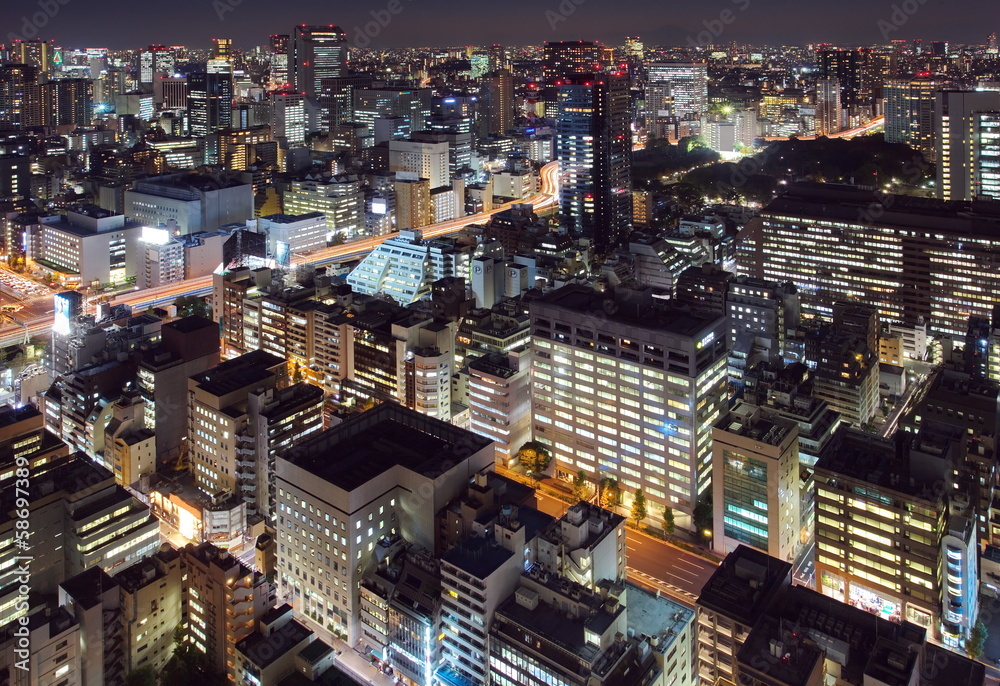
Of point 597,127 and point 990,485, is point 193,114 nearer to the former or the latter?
point 597,127

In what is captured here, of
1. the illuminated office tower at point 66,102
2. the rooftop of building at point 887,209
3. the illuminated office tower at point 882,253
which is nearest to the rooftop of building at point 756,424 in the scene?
the illuminated office tower at point 882,253

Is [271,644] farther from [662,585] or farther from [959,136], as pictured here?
[959,136]

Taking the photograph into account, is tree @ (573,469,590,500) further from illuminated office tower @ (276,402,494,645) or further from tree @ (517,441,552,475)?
illuminated office tower @ (276,402,494,645)

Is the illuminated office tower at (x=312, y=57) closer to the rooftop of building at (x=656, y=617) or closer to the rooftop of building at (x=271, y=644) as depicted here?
the rooftop of building at (x=271, y=644)

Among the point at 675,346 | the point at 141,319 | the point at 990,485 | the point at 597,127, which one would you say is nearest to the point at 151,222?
the point at 141,319

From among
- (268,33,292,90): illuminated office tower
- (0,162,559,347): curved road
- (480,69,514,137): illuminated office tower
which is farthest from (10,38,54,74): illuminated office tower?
(0,162,559,347): curved road

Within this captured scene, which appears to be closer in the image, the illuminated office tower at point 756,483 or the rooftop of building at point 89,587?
the rooftop of building at point 89,587

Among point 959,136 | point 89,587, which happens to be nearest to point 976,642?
point 89,587
